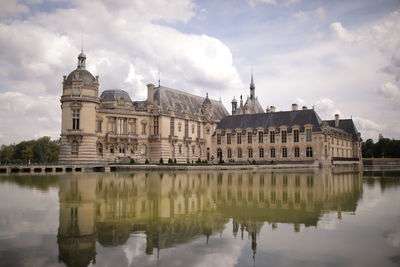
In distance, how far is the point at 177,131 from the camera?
71312 mm

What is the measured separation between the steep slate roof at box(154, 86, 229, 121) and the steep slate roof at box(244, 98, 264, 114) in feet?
50.0

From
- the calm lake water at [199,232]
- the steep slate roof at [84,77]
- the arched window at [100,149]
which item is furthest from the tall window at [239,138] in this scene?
the calm lake water at [199,232]

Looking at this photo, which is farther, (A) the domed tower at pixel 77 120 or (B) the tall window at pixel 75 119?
(B) the tall window at pixel 75 119

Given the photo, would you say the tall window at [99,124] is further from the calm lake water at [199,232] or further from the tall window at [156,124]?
the calm lake water at [199,232]

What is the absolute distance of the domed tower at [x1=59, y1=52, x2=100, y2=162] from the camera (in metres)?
58.1

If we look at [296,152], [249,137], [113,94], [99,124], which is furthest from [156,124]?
[296,152]

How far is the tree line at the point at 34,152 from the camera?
10025cm

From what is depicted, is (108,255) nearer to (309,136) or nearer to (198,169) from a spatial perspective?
(198,169)

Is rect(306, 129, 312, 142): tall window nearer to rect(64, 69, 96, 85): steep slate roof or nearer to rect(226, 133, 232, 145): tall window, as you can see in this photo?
rect(226, 133, 232, 145): tall window

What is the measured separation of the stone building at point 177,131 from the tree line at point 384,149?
20766 millimetres

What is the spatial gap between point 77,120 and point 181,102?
23428 mm

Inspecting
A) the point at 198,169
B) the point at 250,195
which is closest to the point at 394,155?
the point at 198,169

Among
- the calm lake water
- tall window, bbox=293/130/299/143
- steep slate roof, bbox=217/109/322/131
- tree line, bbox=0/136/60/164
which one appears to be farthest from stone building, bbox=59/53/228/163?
tree line, bbox=0/136/60/164

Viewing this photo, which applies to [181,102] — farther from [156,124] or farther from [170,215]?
[170,215]
